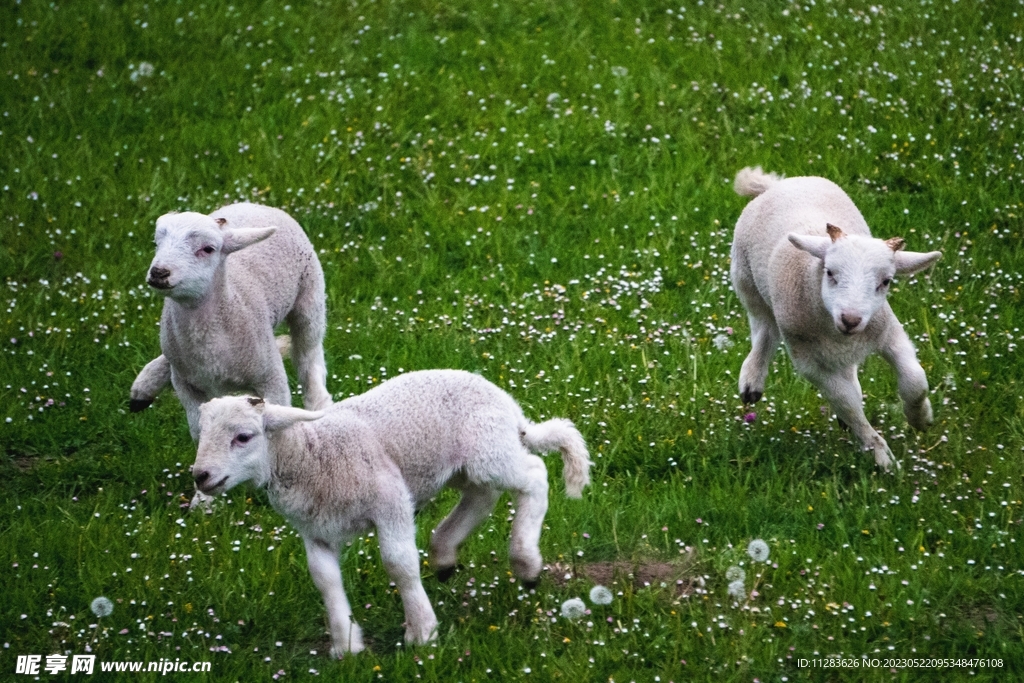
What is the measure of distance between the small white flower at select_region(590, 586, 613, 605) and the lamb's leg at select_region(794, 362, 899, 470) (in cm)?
207

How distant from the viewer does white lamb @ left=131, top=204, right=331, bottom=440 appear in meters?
7.16

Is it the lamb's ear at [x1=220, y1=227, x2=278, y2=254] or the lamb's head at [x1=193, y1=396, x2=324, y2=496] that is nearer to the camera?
the lamb's head at [x1=193, y1=396, x2=324, y2=496]

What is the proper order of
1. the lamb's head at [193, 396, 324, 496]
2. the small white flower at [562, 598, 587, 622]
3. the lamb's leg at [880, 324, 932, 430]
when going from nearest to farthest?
the lamb's head at [193, 396, 324, 496], the small white flower at [562, 598, 587, 622], the lamb's leg at [880, 324, 932, 430]

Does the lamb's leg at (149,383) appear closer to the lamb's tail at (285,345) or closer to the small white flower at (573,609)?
the lamb's tail at (285,345)

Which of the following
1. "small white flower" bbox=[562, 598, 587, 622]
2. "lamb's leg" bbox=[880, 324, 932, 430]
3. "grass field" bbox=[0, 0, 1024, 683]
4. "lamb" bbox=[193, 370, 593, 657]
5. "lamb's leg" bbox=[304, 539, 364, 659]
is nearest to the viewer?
"lamb" bbox=[193, 370, 593, 657]

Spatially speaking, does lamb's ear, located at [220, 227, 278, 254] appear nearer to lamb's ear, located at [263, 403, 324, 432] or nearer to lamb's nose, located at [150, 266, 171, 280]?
lamb's nose, located at [150, 266, 171, 280]

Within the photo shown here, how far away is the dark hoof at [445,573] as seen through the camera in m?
6.52

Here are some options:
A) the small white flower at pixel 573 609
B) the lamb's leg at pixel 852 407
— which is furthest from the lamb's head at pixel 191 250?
the lamb's leg at pixel 852 407

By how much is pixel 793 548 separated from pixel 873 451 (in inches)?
46.7

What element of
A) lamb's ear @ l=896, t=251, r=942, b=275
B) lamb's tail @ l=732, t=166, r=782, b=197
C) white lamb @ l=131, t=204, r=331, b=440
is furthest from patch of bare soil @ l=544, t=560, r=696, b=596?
lamb's tail @ l=732, t=166, r=782, b=197

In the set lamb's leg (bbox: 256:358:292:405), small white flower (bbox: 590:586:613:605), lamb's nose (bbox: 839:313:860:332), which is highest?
lamb's nose (bbox: 839:313:860:332)

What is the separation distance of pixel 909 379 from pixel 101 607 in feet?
14.7

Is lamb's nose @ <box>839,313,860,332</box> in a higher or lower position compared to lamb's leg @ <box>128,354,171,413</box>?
higher

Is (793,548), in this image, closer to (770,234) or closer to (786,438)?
(786,438)
